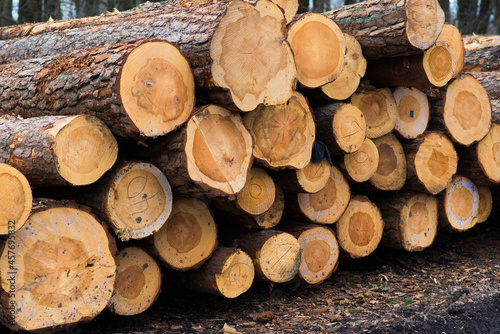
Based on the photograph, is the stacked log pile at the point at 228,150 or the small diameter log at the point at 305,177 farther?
the small diameter log at the point at 305,177

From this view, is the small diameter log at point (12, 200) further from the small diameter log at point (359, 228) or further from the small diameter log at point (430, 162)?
the small diameter log at point (430, 162)

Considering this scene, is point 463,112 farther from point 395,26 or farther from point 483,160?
point 395,26

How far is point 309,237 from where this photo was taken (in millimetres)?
3475

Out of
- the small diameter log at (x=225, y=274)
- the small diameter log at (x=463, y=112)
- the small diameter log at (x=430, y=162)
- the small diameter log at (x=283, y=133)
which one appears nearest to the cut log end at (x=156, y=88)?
the small diameter log at (x=283, y=133)

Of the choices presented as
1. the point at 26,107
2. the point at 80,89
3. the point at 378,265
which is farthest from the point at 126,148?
the point at 378,265

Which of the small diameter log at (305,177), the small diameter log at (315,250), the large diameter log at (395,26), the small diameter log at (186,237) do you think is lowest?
the small diameter log at (315,250)

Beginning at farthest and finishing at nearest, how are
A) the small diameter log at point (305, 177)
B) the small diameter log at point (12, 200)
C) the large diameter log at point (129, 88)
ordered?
the small diameter log at point (305, 177) < the large diameter log at point (129, 88) < the small diameter log at point (12, 200)

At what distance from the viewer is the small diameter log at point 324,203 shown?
139 inches

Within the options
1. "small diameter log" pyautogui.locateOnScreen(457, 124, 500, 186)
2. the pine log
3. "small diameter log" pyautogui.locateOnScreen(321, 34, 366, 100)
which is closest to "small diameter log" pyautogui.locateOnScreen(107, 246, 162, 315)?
the pine log

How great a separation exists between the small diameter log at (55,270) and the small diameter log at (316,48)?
163cm

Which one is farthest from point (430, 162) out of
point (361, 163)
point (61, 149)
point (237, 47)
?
point (61, 149)

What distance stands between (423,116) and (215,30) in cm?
206

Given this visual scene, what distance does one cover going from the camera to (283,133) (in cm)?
313

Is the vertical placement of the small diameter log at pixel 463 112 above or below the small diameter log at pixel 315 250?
above
